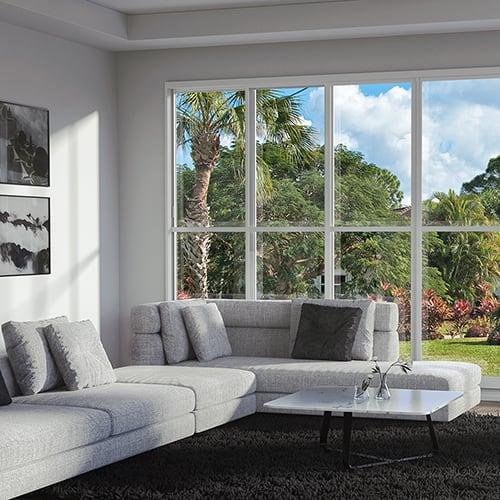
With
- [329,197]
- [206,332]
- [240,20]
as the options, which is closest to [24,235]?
[206,332]

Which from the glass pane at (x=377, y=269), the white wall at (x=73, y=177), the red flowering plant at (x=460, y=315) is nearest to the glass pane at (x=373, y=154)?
the glass pane at (x=377, y=269)

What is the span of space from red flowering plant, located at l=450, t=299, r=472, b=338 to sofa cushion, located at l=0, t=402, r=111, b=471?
3.75 meters

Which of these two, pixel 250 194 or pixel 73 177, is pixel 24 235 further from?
pixel 250 194

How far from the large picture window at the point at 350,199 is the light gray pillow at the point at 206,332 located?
0.92 metres

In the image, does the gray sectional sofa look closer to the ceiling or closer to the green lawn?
the green lawn

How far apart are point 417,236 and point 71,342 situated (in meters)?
3.24

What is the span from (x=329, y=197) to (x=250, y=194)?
2.26 feet

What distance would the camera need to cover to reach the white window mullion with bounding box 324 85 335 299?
910cm

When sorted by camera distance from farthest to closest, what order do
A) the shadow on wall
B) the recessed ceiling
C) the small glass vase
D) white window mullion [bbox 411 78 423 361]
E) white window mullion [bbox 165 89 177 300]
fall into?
white window mullion [bbox 165 89 177 300] → white window mullion [bbox 411 78 423 361] → the recessed ceiling → the shadow on wall → the small glass vase

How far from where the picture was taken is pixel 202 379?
723cm

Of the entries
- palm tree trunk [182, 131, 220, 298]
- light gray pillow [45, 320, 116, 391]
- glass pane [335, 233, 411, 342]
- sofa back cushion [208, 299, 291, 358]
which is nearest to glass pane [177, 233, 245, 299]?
palm tree trunk [182, 131, 220, 298]

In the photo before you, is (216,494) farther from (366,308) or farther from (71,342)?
(366,308)

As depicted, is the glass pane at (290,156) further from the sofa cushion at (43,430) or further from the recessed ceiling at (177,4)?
the sofa cushion at (43,430)

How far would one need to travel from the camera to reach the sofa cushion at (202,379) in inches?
280
